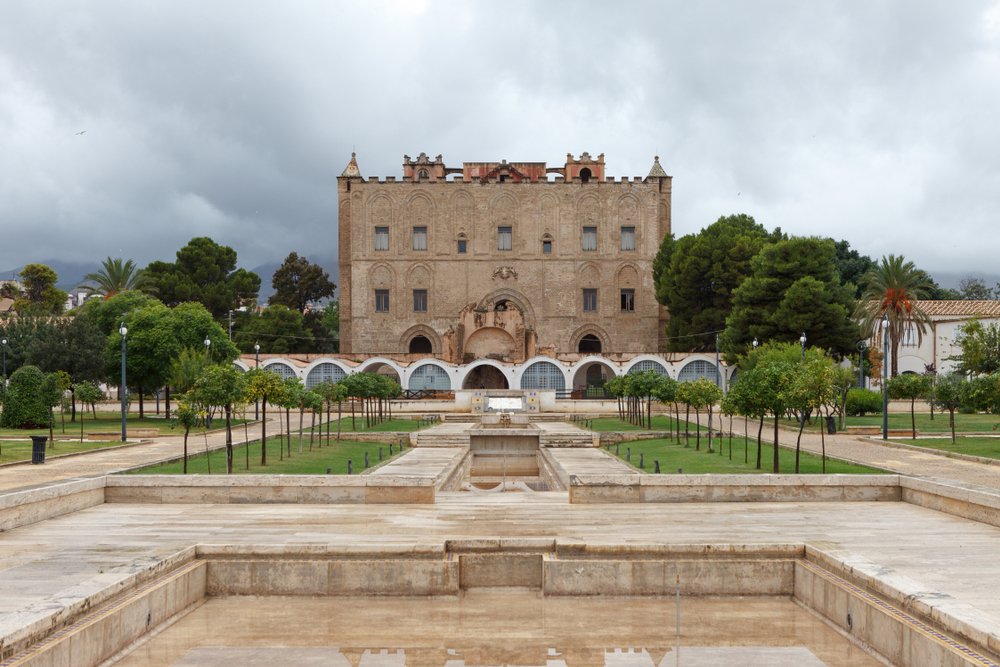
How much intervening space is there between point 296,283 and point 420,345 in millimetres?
21094

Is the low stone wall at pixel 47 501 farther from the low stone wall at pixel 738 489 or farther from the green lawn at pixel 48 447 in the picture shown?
the green lawn at pixel 48 447

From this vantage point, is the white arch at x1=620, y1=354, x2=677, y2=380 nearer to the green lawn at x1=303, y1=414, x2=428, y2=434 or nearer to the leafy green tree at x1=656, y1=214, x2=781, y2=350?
the leafy green tree at x1=656, y1=214, x2=781, y2=350

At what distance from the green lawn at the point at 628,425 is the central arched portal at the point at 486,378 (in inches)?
520

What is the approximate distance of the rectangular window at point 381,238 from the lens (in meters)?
56.9

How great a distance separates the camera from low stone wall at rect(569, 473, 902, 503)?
38.6 feet

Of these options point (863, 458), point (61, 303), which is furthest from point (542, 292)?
point (863, 458)

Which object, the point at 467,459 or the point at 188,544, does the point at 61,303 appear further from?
Result: the point at 188,544

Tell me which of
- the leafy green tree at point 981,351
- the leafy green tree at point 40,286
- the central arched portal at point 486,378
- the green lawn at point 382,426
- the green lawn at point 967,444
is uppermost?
the leafy green tree at point 40,286

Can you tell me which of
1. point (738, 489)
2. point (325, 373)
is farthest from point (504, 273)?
point (738, 489)

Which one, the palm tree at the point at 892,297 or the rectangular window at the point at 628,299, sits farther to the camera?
the rectangular window at the point at 628,299

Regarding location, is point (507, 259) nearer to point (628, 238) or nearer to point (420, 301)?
point (420, 301)

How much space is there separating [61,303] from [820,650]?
6570 centimetres

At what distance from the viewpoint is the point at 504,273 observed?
5659 cm

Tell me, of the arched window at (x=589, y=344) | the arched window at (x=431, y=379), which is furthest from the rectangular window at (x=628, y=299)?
the arched window at (x=431, y=379)
